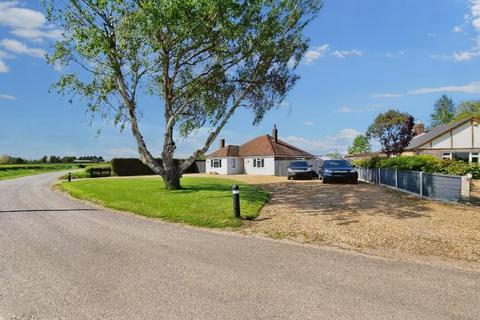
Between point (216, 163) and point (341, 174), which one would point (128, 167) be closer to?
point (216, 163)

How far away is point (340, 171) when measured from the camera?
82.3ft

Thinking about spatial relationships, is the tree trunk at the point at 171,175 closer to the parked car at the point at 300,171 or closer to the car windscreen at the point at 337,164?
the car windscreen at the point at 337,164

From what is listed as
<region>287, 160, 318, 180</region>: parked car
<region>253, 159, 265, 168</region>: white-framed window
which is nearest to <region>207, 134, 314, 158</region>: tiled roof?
<region>253, 159, 265, 168</region>: white-framed window

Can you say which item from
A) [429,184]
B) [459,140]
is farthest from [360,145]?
[429,184]

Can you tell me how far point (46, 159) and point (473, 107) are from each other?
94.5m

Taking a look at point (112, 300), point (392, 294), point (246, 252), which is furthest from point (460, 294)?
point (112, 300)

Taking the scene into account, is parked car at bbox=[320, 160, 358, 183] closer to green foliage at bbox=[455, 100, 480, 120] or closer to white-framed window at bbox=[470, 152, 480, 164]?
white-framed window at bbox=[470, 152, 480, 164]

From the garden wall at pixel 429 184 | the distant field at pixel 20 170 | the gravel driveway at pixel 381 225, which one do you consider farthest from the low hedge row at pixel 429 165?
the distant field at pixel 20 170

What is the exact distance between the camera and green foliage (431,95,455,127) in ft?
268

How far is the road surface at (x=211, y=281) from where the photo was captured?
457cm

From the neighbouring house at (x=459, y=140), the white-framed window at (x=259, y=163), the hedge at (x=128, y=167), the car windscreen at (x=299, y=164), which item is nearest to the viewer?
the car windscreen at (x=299, y=164)

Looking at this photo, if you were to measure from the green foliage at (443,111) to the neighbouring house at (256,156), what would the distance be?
48.5 meters

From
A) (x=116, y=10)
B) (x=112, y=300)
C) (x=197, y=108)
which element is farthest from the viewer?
(x=197, y=108)

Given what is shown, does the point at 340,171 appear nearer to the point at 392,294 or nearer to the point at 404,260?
the point at 404,260
